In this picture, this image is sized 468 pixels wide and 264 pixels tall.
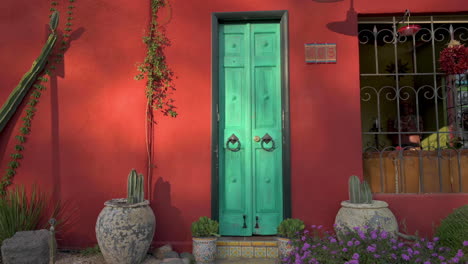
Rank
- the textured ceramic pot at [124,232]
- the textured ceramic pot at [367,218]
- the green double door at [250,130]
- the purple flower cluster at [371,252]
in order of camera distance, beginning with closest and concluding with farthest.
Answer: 1. the purple flower cluster at [371,252]
2. the textured ceramic pot at [367,218]
3. the textured ceramic pot at [124,232]
4. the green double door at [250,130]

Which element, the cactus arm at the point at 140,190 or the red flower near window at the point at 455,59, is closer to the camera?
the cactus arm at the point at 140,190

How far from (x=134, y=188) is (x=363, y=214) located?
2.42m

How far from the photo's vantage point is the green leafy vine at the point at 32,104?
4.06 m

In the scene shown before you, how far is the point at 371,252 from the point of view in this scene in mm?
2717

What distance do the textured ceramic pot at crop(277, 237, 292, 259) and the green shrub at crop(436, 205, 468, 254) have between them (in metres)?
1.40

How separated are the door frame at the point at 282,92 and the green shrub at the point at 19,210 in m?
2.14

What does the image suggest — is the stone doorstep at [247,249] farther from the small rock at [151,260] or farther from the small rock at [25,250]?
the small rock at [25,250]

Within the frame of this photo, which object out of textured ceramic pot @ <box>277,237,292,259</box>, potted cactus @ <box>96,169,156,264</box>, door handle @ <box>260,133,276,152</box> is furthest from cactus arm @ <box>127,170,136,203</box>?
textured ceramic pot @ <box>277,237,292,259</box>

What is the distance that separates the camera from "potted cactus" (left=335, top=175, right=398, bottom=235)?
325 centimetres

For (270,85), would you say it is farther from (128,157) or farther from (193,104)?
(128,157)

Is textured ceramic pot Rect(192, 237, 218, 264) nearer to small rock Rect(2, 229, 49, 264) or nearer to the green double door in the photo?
the green double door

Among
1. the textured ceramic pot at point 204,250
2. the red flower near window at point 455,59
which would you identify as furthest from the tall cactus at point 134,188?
the red flower near window at point 455,59

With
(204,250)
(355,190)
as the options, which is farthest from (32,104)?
(355,190)

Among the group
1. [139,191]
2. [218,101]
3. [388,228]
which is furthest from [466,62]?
[139,191]
